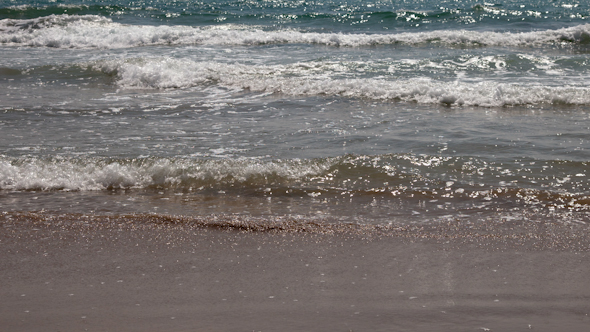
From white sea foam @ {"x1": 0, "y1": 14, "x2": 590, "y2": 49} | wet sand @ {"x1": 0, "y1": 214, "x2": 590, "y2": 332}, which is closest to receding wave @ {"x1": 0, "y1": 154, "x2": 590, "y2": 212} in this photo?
wet sand @ {"x1": 0, "y1": 214, "x2": 590, "y2": 332}

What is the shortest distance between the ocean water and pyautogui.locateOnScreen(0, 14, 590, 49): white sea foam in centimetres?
18

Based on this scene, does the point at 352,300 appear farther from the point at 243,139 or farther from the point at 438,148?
the point at 243,139

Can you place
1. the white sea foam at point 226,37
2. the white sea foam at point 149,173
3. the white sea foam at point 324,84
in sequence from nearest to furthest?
the white sea foam at point 149,173 < the white sea foam at point 324,84 < the white sea foam at point 226,37

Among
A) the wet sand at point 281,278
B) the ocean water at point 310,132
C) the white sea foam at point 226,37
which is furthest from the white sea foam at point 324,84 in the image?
the white sea foam at point 226,37

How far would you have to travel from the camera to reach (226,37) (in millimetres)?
17203

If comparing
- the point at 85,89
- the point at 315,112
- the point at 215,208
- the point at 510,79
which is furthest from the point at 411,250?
the point at 85,89

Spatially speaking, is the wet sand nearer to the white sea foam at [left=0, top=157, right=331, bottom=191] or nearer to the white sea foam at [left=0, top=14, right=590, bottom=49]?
the white sea foam at [left=0, top=157, right=331, bottom=191]

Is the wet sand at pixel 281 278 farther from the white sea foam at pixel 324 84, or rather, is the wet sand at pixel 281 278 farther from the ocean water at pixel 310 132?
the white sea foam at pixel 324 84

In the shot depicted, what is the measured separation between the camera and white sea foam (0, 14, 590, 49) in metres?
15.5

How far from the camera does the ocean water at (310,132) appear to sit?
4.64 m

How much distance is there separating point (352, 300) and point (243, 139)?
3.72 metres

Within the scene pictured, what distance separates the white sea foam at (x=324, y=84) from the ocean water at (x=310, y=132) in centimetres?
4

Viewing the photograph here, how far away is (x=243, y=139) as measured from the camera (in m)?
6.45

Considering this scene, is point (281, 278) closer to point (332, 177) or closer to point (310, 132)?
point (332, 177)
